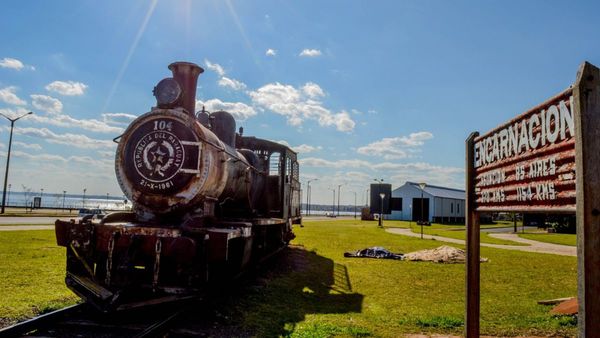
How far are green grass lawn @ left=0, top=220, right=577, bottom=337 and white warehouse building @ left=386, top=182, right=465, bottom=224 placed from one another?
4488cm

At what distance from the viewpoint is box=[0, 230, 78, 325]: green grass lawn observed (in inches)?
248

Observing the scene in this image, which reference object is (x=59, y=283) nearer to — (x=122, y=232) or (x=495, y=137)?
(x=122, y=232)

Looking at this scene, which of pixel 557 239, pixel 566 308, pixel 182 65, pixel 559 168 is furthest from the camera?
pixel 557 239

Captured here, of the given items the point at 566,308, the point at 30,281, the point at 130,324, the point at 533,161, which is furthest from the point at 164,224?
the point at 566,308

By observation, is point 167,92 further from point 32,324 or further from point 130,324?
point 32,324

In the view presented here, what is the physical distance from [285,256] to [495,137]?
31.9 feet

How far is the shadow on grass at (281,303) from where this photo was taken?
574 cm

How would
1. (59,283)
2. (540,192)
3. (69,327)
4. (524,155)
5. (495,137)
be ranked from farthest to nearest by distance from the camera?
(59,283) → (69,327) → (495,137) → (524,155) → (540,192)

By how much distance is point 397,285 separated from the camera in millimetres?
9586

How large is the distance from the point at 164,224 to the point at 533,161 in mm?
5259

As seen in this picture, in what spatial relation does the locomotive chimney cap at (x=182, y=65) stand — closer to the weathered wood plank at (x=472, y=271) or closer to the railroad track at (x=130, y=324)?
the railroad track at (x=130, y=324)

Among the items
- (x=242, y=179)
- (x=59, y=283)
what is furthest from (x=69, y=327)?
(x=242, y=179)

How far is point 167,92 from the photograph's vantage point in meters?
6.84

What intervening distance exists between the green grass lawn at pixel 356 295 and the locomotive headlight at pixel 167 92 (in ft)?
10.6
